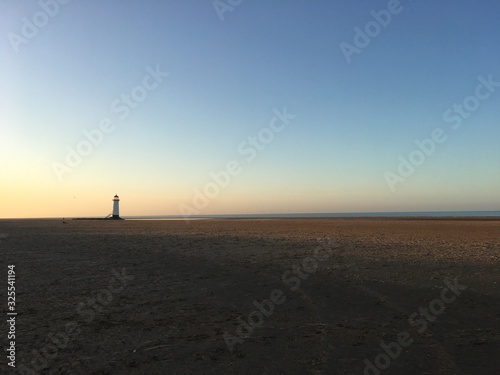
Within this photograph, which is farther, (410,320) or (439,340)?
(410,320)

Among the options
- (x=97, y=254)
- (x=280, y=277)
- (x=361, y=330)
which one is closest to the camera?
(x=361, y=330)

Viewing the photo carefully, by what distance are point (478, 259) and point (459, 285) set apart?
254 inches

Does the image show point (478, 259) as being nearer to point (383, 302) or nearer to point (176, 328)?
point (383, 302)

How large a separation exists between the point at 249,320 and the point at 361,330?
2635mm

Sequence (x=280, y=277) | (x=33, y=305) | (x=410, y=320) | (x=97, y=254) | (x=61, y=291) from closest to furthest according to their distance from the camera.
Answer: (x=410, y=320), (x=33, y=305), (x=61, y=291), (x=280, y=277), (x=97, y=254)

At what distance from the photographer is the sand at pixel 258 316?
259 inches

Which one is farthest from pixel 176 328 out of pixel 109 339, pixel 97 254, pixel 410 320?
pixel 97 254

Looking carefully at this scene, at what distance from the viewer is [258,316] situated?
9.32m

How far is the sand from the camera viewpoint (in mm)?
6590

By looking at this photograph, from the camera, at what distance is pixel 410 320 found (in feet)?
29.2

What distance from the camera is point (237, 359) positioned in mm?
6703

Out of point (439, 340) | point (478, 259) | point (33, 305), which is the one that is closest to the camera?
point (439, 340)

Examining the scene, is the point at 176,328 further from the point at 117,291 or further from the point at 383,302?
the point at 383,302

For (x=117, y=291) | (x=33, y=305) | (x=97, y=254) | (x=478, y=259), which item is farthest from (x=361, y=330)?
(x=97, y=254)
